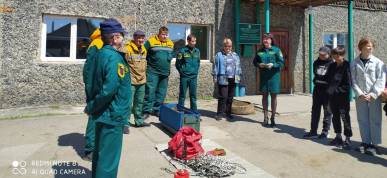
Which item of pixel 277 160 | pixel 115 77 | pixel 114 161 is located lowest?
pixel 277 160

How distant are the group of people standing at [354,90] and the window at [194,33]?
432 cm

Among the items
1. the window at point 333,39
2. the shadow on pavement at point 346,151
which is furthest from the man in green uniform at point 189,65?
the window at point 333,39

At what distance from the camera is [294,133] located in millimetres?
6055

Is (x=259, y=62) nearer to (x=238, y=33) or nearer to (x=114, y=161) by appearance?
(x=238, y=33)

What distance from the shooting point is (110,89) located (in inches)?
112

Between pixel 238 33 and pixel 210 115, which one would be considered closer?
pixel 210 115

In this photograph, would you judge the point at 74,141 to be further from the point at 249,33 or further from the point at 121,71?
the point at 249,33

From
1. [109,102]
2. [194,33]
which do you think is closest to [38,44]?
[194,33]

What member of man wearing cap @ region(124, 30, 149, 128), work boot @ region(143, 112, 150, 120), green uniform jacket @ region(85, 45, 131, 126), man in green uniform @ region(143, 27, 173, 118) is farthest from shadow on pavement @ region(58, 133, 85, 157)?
green uniform jacket @ region(85, 45, 131, 126)

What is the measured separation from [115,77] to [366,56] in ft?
12.2

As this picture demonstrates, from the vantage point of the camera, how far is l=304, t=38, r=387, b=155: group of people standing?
474 centimetres

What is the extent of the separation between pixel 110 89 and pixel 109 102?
164 millimetres

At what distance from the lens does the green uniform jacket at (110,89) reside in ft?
9.38

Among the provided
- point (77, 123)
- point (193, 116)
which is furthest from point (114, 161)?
point (77, 123)
